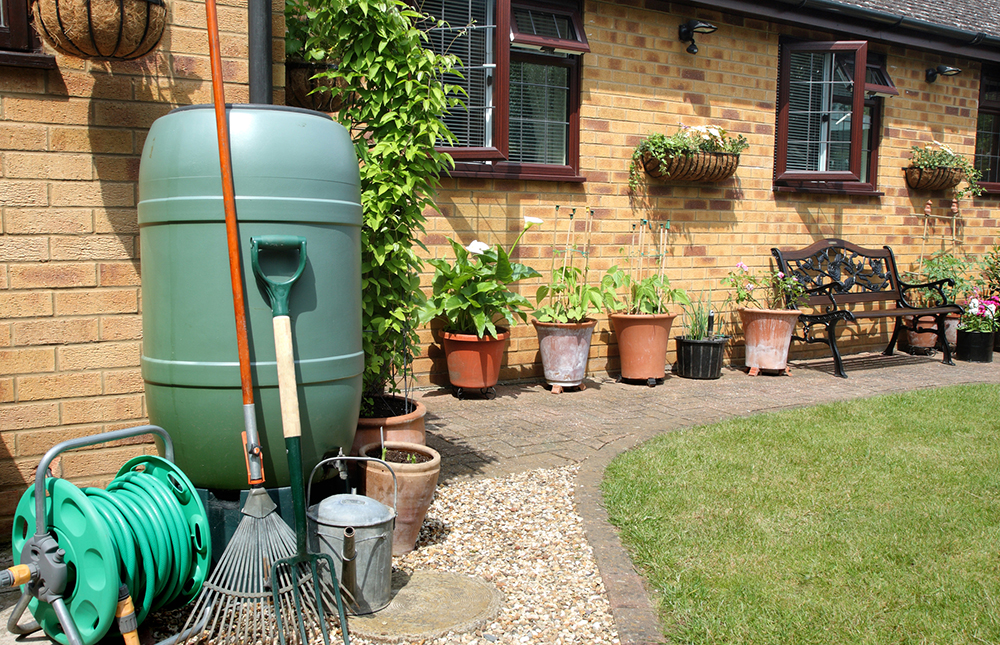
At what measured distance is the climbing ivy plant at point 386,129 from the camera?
319 centimetres

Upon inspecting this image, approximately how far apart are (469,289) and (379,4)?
2436 millimetres

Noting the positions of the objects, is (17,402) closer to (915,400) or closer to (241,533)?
(241,533)

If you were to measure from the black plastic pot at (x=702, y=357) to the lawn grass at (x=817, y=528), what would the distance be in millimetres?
1537

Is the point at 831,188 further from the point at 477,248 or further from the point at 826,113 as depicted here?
the point at 477,248

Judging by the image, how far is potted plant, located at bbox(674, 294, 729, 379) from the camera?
6.41 m

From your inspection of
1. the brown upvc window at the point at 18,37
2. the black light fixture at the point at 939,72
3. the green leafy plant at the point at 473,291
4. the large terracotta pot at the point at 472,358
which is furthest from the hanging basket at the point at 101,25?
the black light fixture at the point at 939,72

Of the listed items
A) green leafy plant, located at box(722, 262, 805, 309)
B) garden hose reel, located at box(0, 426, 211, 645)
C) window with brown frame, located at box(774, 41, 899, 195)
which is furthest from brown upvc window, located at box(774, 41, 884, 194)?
garden hose reel, located at box(0, 426, 211, 645)

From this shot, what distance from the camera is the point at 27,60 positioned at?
2656mm

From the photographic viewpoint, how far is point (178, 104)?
2.91 m

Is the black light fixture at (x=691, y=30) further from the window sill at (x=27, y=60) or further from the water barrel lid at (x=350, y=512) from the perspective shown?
the water barrel lid at (x=350, y=512)

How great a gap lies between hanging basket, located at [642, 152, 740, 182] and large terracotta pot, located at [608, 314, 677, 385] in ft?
4.13

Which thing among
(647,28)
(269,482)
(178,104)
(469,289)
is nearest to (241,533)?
(269,482)

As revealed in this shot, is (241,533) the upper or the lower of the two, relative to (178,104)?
lower

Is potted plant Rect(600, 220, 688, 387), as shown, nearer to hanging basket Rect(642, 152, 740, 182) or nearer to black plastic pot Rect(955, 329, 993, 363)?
hanging basket Rect(642, 152, 740, 182)
